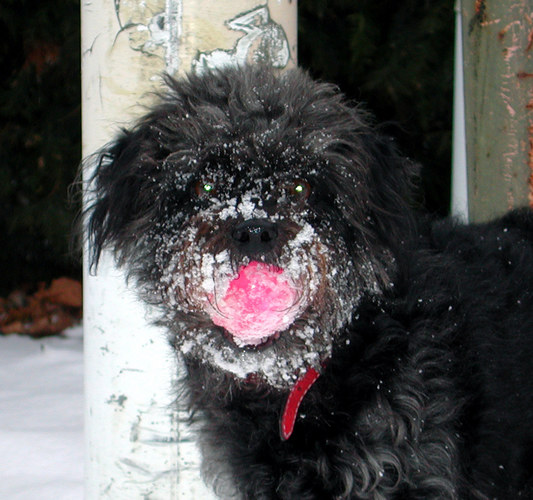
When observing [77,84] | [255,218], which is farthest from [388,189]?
[77,84]

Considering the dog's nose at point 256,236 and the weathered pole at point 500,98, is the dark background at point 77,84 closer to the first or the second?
the weathered pole at point 500,98

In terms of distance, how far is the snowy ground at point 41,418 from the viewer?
323 centimetres

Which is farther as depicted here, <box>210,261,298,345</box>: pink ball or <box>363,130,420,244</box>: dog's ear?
<box>363,130,420,244</box>: dog's ear

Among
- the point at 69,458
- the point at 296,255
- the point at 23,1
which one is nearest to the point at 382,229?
the point at 296,255

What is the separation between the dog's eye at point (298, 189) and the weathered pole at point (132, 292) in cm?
79

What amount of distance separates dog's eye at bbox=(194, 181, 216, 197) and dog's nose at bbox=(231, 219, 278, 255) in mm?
192

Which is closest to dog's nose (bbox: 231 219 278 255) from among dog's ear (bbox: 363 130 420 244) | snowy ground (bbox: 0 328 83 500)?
dog's ear (bbox: 363 130 420 244)

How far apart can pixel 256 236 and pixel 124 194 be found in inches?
24.1

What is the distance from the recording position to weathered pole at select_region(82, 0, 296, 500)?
Result: 258cm

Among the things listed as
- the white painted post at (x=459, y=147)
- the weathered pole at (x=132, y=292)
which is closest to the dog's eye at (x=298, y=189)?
the weathered pole at (x=132, y=292)

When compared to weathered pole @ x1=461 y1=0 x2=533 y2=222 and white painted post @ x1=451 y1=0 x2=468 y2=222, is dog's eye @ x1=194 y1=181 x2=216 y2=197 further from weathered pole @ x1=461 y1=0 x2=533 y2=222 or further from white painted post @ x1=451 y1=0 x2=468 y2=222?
white painted post @ x1=451 y1=0 x2=468 y2=222

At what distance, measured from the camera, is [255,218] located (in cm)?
192

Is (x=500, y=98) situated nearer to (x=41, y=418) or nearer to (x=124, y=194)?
(x=124, y=194)

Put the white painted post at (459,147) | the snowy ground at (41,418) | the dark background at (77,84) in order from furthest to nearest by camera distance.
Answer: the dark background at (77,84) < the white painted post at (459,147) < the snowy ground at (41,418)
